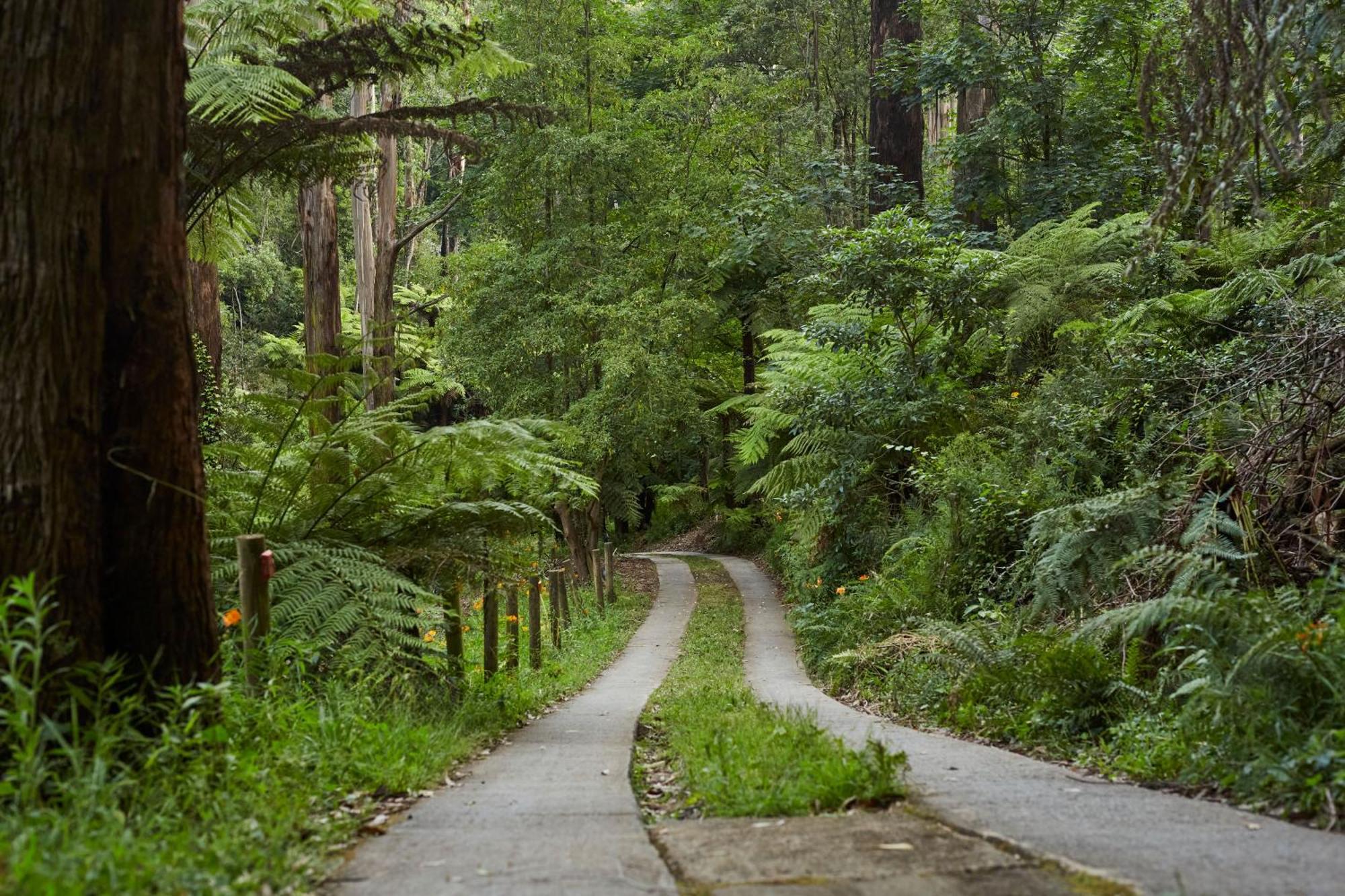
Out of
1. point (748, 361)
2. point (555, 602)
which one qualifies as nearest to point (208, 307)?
point (555, 602)

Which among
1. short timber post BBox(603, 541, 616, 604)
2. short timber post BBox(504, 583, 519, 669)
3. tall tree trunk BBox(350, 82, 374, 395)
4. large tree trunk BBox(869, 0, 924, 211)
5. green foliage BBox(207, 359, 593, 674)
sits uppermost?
large tree trunk BBox(869, 0, 924, 211)

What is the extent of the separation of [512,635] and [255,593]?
17.1 ft

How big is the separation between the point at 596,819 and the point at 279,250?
38166mm

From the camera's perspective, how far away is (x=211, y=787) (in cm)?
335

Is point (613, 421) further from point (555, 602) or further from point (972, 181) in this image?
point (972, 181)

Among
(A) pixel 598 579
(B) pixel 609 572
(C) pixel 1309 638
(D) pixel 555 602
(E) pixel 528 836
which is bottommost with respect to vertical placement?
(B) pixel 609 572

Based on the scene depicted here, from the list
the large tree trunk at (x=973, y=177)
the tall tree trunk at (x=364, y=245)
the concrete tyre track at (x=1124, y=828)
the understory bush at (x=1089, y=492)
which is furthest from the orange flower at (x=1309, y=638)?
the tall tree trunk at (x=364, y=245)

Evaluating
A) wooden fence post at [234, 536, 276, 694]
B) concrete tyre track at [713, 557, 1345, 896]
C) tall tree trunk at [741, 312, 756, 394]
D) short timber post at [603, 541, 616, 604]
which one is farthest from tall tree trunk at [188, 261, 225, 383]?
tall tree trunk at [741, 312, 756, 394]

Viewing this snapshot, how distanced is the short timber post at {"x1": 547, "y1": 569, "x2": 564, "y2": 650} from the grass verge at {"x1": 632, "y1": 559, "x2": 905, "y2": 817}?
14.9 feet

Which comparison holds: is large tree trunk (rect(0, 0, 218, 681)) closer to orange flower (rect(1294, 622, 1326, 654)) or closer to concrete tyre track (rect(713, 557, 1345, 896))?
concrete tyre track (rect(713, 557, 1345, 896))

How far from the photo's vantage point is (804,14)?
23.3 meters

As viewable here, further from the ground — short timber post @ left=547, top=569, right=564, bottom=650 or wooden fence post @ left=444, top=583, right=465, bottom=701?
wooden fence post @ left=444, top=583, right=465, bottom=701

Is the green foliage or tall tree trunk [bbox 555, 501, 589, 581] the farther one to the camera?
tall tree trunk [bbox 555, 501, 589, 581]

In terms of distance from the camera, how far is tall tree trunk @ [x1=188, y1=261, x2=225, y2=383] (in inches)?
486
